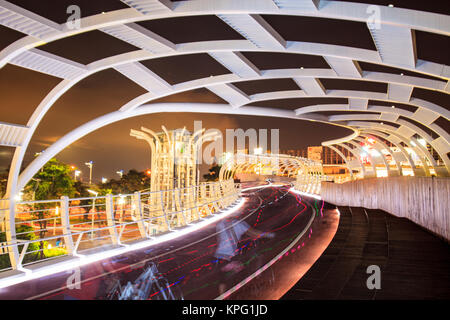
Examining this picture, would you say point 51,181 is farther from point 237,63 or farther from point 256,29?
point 256,29

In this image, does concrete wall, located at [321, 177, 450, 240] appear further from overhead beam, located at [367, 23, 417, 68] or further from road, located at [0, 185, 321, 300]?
road, located at [0, 185, 321, 300]

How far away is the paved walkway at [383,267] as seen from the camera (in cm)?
485

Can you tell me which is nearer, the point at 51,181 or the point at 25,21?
the point at 25,21

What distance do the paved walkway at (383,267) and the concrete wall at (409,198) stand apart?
0.48 m

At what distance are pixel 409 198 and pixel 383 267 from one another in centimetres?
669

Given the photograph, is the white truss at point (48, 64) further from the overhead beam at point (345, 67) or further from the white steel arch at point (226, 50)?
the overhead beam at point (345, 67)

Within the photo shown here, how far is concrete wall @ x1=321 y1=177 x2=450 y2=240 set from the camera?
8391 mm

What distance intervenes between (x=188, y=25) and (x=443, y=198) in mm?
8198

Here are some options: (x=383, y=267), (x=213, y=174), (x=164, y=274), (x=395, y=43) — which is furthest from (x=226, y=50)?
(x=213, y=174)

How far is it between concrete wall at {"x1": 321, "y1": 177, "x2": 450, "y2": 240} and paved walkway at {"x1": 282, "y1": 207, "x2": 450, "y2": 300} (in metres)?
0.48

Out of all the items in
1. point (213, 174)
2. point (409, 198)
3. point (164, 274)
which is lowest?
point (164, 274)

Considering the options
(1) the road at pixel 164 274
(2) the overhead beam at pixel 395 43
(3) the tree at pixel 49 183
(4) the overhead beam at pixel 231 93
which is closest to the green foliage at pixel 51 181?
(3) the tree at pixel 49 183

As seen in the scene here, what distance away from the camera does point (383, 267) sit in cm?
626
